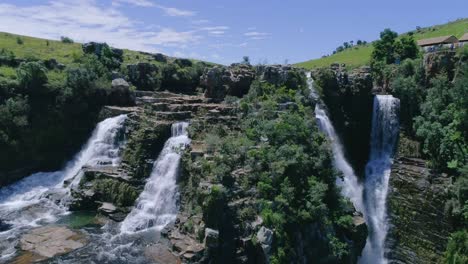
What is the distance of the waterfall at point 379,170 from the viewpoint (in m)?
34.5

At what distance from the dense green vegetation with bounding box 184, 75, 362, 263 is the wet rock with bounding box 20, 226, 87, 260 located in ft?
26.7

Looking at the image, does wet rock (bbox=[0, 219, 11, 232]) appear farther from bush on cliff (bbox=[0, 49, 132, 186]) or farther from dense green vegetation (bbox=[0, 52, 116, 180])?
dense green vegetation (bbox=[0, 52, 116, 180])

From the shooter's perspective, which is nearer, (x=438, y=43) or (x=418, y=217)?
(x=418, y=217)

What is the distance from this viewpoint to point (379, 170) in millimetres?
40312

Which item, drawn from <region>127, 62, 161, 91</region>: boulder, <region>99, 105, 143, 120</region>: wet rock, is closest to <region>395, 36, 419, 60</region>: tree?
<region>127, 62, 161, 91</region>: boulder

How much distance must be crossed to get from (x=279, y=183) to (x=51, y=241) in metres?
15.1

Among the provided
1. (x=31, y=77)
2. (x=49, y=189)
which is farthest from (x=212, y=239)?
(x=31, y=77)

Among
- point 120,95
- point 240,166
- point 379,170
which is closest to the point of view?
point 240,166

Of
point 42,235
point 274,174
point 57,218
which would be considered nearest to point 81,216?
point 57,218

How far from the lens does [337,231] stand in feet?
94.2

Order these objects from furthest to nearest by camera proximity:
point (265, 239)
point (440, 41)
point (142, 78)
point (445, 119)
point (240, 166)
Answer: point (440, 41)
point (142, 78)
point (445, 119)
point (240, 166)
point (265, 239)

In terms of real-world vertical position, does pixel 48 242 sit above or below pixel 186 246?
below

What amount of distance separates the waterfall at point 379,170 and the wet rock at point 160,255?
14659 millimetres

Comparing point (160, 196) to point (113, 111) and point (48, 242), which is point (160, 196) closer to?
point (48, 242)
